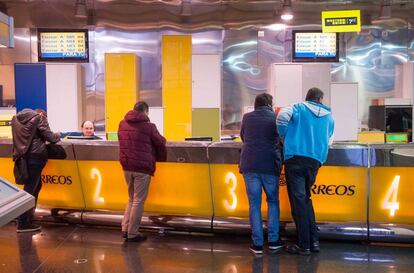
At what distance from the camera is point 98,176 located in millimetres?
5441

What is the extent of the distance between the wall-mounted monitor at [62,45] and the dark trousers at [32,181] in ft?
16.6

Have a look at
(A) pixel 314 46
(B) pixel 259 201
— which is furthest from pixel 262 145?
(A) pixel 314 46

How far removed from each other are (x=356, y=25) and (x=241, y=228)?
5.09m

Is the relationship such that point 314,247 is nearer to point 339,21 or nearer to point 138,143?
point 138,143

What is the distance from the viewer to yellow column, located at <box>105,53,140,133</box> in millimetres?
9461

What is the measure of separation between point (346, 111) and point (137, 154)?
6.09 m

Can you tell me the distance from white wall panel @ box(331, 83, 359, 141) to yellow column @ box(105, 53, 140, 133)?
4.24 meters

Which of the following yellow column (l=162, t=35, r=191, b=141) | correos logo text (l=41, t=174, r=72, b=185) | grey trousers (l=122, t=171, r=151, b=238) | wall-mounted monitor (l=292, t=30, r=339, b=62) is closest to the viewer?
grey trousers (l=122, t=171, r=151, b=238)

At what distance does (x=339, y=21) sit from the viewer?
8414mm

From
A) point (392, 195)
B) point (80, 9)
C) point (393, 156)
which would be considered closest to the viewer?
point (393, 156)

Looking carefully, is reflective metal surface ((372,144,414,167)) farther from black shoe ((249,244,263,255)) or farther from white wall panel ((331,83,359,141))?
white wall panel ((331,83,359,141))

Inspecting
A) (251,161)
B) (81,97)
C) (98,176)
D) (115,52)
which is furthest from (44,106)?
A: (251,161)

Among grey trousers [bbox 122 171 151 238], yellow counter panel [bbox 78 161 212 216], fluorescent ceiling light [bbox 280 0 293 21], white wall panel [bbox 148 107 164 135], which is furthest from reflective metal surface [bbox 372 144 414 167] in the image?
white wall panel [bbox 148 107 164 135]

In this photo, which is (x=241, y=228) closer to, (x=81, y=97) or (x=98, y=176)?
(x=98, y=176)
